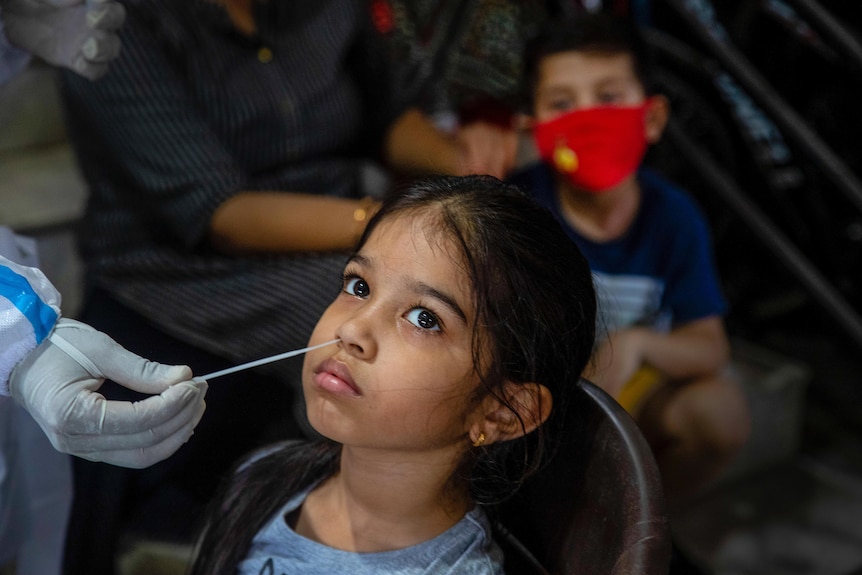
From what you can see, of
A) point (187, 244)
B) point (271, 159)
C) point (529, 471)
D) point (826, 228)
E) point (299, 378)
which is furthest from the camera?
point (826, 228)

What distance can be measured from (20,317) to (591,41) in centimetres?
123

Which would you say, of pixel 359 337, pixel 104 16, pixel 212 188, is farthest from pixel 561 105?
pixel 359 337

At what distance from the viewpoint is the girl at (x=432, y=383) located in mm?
884

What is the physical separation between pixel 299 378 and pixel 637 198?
0.83 metres

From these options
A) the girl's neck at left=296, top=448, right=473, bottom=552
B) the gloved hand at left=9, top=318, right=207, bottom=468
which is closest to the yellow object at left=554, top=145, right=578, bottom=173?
the girl's neck at left=296, top=448, right=473, bottom=552

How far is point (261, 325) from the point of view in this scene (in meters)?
1.41

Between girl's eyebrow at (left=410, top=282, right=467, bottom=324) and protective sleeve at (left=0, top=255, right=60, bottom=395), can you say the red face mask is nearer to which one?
girl's eyebrow at (left=410, top=282, right=467, bottom=324)

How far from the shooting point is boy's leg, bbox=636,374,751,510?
1740 millimetres

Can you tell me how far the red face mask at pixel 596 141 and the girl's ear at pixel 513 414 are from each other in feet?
2.45

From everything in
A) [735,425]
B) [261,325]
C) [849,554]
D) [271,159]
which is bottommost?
[849,554]

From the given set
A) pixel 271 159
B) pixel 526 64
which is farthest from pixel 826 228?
pixel 271 159

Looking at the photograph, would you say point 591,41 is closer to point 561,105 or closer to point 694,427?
point 561,105

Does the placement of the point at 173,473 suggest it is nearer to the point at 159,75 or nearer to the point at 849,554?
the point at 159,75

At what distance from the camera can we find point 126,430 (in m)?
0.77
